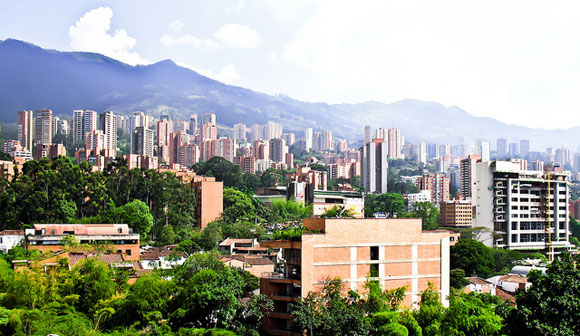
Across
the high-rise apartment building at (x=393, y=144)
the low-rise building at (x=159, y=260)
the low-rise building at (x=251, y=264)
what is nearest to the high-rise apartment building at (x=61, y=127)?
the low-rise building at (x=159, y=260)

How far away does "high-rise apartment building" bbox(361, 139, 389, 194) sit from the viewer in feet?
293

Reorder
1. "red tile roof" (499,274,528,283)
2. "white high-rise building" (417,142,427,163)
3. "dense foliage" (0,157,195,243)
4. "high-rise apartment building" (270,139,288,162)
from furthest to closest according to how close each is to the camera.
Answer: "white high-rise building" (417,142,427,163), "high-rise apartment building" (270,139,288,162), "dense foliage" (0,157,195,243), "red tile roof" (499,274,528,283)

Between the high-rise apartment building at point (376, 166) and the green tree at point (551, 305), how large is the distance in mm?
76064

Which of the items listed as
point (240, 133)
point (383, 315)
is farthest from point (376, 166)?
point (240, 133)

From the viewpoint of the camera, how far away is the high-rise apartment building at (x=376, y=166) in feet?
293

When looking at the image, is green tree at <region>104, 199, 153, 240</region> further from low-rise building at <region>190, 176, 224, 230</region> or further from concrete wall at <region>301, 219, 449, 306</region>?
concrete wall at <region>301, 219, 449, 306</region>

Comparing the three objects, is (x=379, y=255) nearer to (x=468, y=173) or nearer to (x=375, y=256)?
(x=375, y=256)

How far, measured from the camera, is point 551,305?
1283 centimetres

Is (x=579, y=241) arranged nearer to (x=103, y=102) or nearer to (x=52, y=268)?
(x=52, y=268)

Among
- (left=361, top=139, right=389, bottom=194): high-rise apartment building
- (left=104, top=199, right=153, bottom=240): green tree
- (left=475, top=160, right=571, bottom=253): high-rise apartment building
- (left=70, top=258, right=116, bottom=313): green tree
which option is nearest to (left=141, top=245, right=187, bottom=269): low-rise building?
(left=104, top=199, right=153, bottom=240): green tree

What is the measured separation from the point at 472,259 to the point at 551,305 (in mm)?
22811

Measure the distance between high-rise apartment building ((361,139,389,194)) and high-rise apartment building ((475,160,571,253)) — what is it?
137 ft

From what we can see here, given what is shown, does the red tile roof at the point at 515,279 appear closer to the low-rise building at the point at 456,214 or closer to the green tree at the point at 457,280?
the green tree at the point at 457,280

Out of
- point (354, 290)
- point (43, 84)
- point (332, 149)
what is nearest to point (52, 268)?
point (354, 290)
